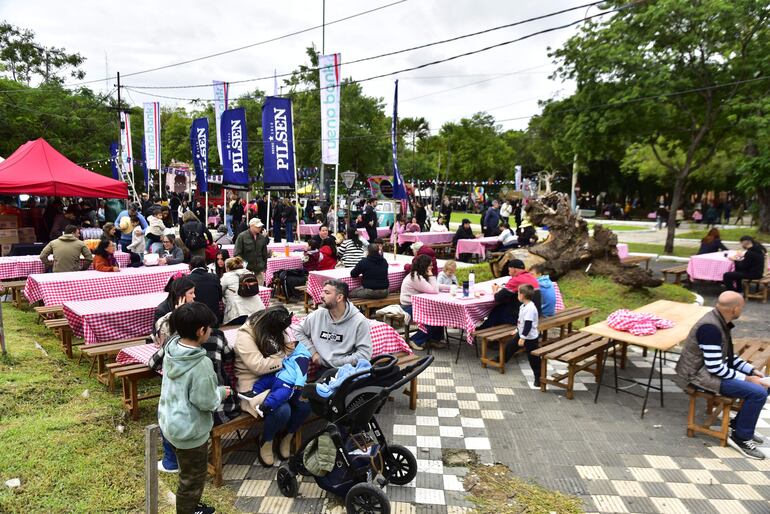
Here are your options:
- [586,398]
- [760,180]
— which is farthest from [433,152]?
[586,398]

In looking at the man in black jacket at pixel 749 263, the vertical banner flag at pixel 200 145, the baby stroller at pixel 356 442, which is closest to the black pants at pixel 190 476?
the baby stroller at pixel 356 442

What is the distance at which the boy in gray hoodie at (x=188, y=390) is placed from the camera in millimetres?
2967

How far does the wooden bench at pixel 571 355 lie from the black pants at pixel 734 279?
20.4ft

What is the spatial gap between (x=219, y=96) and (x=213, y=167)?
23.8 meters

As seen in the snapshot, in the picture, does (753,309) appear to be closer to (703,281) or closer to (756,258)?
(756,258)

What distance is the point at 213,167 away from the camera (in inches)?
1592

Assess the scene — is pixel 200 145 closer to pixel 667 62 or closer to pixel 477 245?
pixel 477 245

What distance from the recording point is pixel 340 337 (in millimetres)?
4715

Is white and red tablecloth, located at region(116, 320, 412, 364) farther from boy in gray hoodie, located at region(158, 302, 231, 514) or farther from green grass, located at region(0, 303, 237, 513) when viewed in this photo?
boy in gray hoodie, located at region(158, 302, 231, 514)

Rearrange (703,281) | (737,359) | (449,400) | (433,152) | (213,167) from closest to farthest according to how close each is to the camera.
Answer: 1. (737,359)
2. (449,400)
3. (703,281)
4. (213,167)
5. (433,152)

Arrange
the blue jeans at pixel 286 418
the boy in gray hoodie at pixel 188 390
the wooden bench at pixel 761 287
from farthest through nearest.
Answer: the wooden bench at pixel 761 287, the blue jeans at pixel 286 418, the boy in gray hoodie at pixel 188 390

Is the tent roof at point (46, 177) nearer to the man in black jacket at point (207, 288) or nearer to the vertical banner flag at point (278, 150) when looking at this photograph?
the vertical banner flag at point (278, 150)

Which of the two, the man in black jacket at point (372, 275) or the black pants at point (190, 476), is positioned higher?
the man in black jacket at point (372, 275)

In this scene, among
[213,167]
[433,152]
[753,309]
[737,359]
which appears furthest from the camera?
[433,152]
